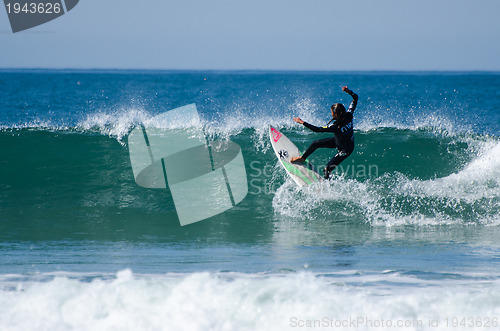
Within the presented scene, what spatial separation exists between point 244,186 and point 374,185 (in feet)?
8.70

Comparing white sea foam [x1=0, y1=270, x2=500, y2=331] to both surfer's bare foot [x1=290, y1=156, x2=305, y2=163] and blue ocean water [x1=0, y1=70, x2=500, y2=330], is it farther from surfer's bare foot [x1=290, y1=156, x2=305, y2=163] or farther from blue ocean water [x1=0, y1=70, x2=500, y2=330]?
surfer's bare foot [x1=290, y1=156, x2=305, y2=163]

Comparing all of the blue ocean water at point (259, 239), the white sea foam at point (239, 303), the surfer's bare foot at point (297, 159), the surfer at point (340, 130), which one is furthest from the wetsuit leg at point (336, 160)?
the white sea foam at point (239, 303)

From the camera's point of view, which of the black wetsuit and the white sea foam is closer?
the white sea foam

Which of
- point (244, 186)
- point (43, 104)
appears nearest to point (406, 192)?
point (244, 186)

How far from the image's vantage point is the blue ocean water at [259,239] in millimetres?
4496

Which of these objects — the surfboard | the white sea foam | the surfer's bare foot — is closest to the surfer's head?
the surfer's bare foot

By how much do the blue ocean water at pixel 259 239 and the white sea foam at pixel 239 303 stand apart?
0.01 m

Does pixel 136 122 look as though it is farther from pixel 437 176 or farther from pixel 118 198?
pixel 437 176

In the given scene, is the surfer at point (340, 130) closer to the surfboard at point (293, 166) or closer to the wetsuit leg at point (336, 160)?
the wetsuit leg at point (336, 160)

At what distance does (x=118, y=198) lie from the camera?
9344 mm

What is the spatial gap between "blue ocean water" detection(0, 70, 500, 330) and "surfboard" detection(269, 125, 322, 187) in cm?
23

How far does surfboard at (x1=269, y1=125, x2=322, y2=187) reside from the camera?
9137 mm

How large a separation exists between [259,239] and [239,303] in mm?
2475

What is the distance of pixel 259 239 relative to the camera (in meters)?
7.05
